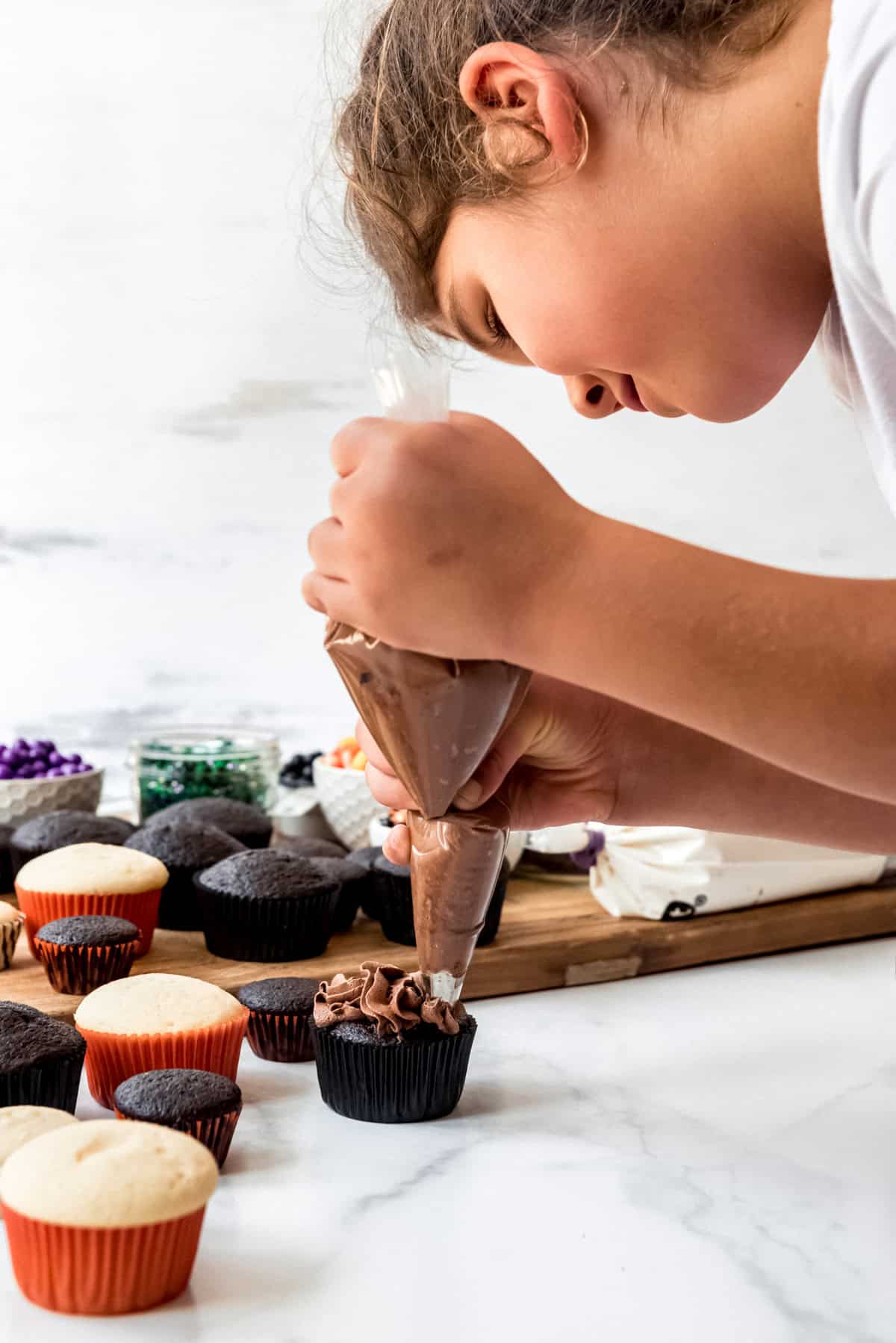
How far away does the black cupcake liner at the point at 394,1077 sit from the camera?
0.95 metres

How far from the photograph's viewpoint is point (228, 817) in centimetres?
154

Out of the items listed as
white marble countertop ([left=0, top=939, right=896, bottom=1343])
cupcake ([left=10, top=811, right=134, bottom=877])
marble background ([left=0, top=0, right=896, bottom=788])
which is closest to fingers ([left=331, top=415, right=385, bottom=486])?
white marble countertop ([left=0, top=939, right=896, bottom=1343])

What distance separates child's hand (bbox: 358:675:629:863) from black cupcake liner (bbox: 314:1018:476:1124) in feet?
0.43

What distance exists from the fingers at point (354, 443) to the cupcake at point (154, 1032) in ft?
1.48

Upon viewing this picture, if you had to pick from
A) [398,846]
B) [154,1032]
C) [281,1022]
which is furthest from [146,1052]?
[398,846]

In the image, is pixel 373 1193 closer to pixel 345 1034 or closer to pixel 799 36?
pixel 345 1034

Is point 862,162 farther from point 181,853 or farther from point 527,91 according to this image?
point 181,853

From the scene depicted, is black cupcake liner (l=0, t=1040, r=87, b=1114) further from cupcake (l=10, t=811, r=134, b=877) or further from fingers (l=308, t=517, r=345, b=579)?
cupcake (l=10, t=811, r=134, b=877)

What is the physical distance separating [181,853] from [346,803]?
284mm

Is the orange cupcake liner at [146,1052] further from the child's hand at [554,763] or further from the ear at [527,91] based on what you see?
the ear at [527,91]

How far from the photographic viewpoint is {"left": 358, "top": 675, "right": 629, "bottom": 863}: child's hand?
971 mm

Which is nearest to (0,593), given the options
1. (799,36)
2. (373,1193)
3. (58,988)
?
(58,988)

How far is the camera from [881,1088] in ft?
3.45

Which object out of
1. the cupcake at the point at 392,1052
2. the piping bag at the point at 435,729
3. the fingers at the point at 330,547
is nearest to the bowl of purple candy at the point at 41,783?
the cupcake at the point at 392,1052
